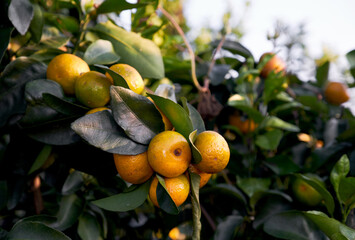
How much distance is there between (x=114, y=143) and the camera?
545mm

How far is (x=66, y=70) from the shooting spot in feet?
2.08

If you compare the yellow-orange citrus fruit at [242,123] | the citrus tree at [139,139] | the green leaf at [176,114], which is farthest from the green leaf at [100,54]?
the yellow-orange citrus fruit at [242,123]

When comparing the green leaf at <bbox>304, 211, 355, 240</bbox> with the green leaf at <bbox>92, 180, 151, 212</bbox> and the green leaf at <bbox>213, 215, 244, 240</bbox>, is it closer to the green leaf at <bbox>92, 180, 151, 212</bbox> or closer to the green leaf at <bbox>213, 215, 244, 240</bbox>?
the green leaf at <bbox>213, 215, 244, 240</bbox>

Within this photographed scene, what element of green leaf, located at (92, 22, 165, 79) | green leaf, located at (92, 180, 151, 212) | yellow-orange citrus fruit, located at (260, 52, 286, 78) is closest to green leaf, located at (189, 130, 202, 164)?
green leaf, located at (92, 180, 151, 212)

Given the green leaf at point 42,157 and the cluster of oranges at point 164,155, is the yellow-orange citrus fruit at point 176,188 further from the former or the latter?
the green leaf at point 42,157

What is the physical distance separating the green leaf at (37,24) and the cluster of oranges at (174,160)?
50 cm


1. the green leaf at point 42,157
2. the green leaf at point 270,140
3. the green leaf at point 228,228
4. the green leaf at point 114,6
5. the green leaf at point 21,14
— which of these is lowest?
the green leaf at point 228,228

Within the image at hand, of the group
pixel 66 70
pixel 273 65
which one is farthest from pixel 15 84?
pixel 273 65

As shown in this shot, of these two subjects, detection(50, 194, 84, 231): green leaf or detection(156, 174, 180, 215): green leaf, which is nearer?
detection(156, 174, 180, 215): green leaf

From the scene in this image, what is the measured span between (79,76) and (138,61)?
0.61ft

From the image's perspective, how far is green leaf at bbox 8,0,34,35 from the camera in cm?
68

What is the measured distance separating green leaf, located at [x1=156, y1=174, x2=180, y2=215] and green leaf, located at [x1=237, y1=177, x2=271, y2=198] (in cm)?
50

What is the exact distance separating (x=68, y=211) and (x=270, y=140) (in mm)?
707

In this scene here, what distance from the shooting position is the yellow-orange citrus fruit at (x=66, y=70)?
636mm
